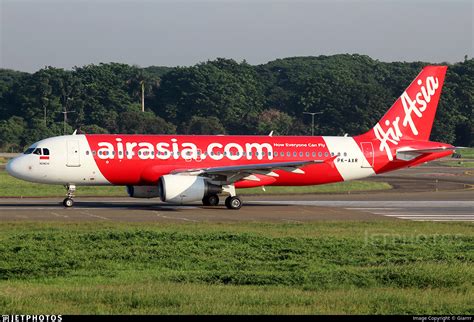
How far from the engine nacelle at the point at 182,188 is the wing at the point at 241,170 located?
71 cm

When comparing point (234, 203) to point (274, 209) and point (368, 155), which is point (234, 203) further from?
point (368, 155)

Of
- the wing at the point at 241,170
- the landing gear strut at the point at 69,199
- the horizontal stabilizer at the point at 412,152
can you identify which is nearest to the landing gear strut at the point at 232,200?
the wing at the point at 241,170

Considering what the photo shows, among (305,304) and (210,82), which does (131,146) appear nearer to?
(305,304)

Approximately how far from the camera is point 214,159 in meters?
46.6

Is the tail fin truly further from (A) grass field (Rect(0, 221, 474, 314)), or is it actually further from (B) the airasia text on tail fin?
(A) grass field (Rect(0, 221, 474, 314))

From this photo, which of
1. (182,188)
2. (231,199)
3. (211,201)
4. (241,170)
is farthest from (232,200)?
(182,188)

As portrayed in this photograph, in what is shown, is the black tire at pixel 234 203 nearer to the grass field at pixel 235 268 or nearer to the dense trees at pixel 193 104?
the grass field at pixel 235 268

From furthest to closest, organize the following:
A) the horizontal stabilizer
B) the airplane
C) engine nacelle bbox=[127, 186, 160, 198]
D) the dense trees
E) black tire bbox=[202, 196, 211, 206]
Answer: the dense trees
the horizontal stabilizer
black tire bbox=[202, 196, 211, 206]
engine nacelle bbox=[127, 186, 160, 198]
the airplane

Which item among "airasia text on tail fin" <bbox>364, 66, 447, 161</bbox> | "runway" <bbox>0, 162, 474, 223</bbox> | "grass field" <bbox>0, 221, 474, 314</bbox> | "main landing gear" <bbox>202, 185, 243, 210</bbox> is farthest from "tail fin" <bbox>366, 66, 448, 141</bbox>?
"grass field" <bbox>0, 221, 474, 314</bbox>

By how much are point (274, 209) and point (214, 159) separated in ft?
13.3

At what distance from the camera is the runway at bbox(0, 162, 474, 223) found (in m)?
40.6

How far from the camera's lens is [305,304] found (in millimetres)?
18172

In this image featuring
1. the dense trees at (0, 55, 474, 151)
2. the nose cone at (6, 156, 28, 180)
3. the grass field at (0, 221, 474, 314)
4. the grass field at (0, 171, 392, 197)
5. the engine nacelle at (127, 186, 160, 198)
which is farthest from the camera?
the dense trees at (0, 55, 474, 151)

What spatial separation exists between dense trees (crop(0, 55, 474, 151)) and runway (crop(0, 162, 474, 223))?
84333 mm
